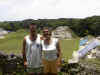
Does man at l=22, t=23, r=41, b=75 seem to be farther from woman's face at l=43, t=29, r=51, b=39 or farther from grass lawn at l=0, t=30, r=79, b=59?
grass lawn at l=0, t=30, r=79, b=59

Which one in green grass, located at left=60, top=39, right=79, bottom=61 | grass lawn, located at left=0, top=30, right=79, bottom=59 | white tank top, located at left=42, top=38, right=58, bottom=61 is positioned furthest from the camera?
grass lawn, located at left=0, top=30, right=79, bottom=59

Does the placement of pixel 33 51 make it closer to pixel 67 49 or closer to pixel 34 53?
pixel 34 53

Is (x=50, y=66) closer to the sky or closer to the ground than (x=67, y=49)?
closer to the sky

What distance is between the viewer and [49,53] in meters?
3.56

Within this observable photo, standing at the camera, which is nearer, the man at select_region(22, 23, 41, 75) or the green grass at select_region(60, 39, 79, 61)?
the man at select_region(22, 23, 41, 75)

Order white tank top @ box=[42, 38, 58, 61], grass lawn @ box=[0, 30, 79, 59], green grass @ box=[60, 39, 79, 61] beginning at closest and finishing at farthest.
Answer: white tank top @ box=[42, 38, 58, 61], green grass @ box=[60, 39, 79, 61], grass lawn @ box=[0, 30, 79, 59]

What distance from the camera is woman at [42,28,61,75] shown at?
356 centimetres

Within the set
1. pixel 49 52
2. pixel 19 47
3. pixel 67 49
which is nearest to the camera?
pixel 49 52

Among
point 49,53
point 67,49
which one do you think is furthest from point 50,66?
point 67,49

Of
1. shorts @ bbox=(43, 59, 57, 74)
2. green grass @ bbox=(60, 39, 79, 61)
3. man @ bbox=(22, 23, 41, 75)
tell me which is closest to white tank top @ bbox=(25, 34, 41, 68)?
man @ bbox=(22, 23, 41, 75)

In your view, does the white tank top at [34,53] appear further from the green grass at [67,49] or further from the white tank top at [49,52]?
the green grass at [67,49]

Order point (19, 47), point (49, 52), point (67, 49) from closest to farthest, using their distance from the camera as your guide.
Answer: point (49, 52) → point (67, 49) → point (19, 47)

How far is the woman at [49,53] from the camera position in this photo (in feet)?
11.7

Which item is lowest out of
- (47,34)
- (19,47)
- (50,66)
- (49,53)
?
(19,47)
